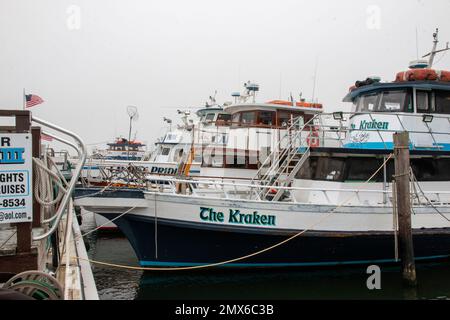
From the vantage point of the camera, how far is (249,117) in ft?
50.4

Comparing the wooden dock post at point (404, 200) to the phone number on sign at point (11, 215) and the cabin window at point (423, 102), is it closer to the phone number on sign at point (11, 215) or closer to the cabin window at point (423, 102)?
the cabin window at point (423, 102)

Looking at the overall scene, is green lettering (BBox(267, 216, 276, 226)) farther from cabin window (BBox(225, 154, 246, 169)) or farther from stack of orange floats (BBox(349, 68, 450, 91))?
stack of orange floats (BBox(349, 68, 450, 91))

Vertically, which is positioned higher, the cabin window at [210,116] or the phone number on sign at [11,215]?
the cabin window at [210,116]

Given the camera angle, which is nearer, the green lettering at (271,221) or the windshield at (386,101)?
the green lettering at (271,221)

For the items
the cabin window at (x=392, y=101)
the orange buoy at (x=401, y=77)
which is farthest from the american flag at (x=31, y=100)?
the orange buoy at (x=401, y=77)

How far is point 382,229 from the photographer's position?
33.7ft

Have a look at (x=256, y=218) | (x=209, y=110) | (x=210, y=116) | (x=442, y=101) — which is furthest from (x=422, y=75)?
(x=209, y=110)

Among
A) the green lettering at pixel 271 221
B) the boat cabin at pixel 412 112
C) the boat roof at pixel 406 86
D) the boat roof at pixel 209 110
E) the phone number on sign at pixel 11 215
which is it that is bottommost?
the green lettering at pixel 271 221

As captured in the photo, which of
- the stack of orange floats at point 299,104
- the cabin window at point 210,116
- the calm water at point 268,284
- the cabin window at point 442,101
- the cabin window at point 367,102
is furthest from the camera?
the cabin window at point 210,116

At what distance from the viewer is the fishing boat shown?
31.3 feet

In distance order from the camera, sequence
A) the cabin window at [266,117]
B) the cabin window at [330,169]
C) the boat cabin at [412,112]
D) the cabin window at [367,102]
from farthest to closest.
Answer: the cabin window at [266,117] → the cabin window at [367,102] → the boat cabin at [412,112] → the cabin window at [330,169]

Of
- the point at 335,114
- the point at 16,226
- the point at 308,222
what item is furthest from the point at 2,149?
the point at 335,114

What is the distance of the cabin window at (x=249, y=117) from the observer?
15187 millimetres

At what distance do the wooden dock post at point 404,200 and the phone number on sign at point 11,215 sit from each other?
7.88 m
